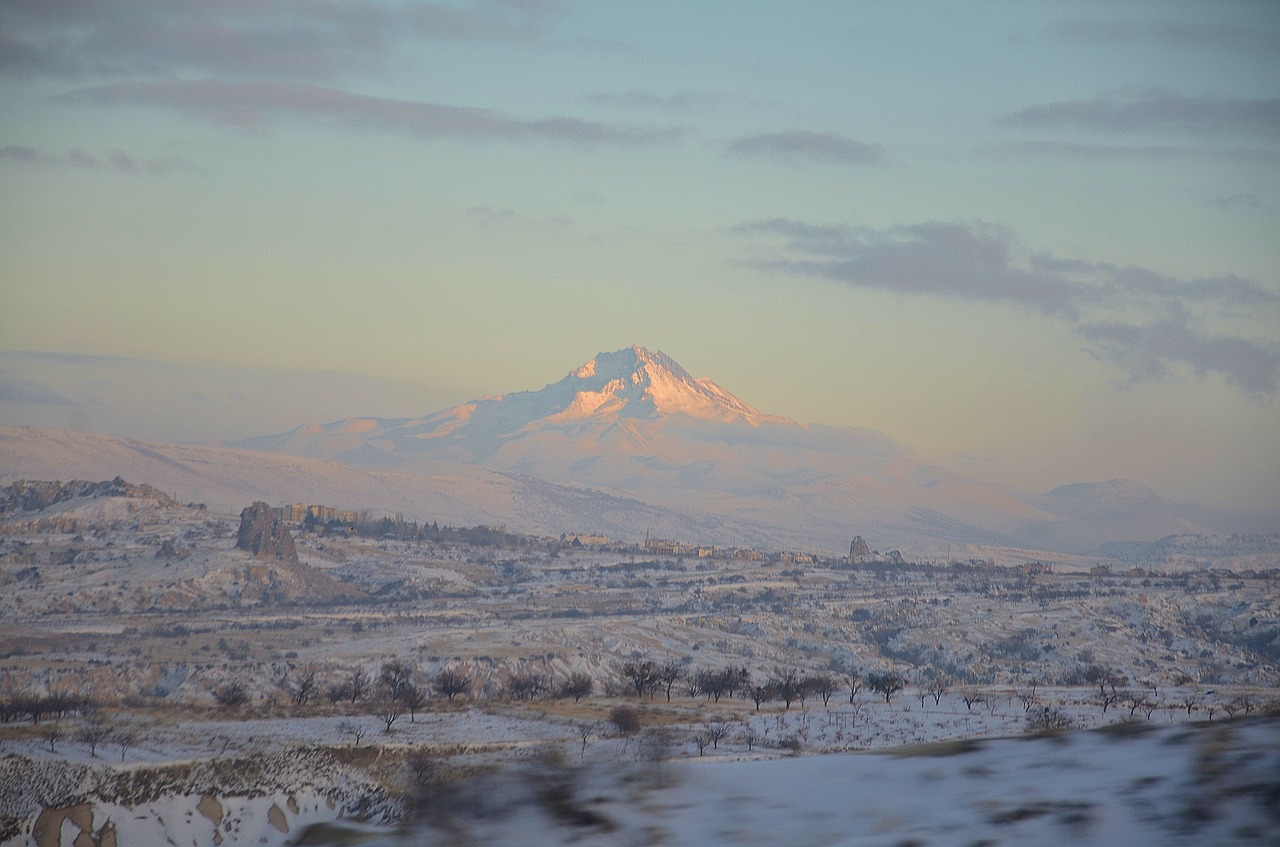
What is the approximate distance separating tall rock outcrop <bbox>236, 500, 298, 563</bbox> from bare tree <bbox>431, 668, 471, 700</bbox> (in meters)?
78.8

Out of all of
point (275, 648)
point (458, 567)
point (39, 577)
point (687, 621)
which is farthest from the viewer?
point (458, 567)

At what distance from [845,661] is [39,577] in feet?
306

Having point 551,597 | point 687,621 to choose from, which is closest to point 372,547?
point 551,597

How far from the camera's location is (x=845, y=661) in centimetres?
10975

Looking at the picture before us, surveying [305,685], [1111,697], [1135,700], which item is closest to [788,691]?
[1111,697]

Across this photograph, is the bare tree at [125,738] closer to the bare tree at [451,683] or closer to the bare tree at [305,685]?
the bare tree at [305,685]

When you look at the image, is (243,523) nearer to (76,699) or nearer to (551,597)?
(551,597)

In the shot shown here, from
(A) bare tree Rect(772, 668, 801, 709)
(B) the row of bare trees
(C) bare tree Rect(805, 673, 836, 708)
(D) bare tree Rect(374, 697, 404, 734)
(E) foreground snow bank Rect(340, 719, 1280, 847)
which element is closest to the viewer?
(E) foreground snow bank Rect(340, 719, 1280, 847)

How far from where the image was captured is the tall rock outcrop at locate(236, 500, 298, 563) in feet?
536

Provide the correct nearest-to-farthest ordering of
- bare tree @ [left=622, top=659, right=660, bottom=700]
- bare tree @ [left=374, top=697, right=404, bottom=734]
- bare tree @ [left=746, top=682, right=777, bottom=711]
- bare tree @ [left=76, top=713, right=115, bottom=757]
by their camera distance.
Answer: bare tree @ [left=76, top=713, right=115, bottom=757] → bare tree @ [left=374, top=697, right=404, bottom=734] → bare tree @ [left=746, top=682, right=777, bottom=711] → bare tree @ [left=622, top=659, right=660, bottom=700]

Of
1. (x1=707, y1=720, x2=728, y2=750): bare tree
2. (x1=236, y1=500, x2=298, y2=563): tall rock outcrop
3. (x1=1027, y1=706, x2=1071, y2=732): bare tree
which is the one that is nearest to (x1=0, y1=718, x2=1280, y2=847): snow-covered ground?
(x1=707, y1=720, x2=728, y2=750): bare tree

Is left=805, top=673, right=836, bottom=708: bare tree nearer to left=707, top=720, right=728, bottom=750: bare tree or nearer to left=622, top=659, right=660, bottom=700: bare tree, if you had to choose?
left=622, top=659, right=660, bottom=700: bare tree

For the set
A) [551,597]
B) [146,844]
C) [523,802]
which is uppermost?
[523,802]

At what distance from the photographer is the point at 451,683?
81312 millimetres
